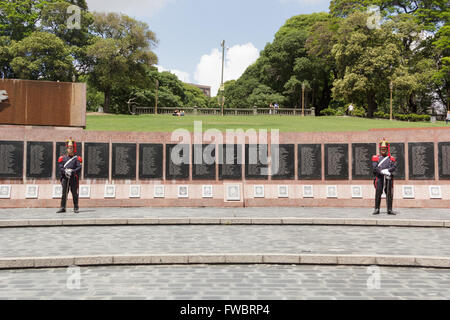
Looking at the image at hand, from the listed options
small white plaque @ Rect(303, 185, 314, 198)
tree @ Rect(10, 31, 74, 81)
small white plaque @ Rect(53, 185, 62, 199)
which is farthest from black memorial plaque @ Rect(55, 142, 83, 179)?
tree @ Rect(10, 31, 74, 81)

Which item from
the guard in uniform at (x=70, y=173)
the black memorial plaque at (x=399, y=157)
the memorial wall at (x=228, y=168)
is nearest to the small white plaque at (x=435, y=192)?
the memorial wall at (x=228, y=168)

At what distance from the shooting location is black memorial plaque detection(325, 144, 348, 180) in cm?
1446

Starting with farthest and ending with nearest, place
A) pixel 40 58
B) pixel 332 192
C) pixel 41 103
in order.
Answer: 1. pixel 40 58
2. pixel 41 103
3. pixel 332 192

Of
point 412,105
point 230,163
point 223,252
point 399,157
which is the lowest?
point 223,252

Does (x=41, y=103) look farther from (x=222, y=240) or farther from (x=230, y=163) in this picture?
(x=222, y=240)

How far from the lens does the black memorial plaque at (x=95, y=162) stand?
14211 mm

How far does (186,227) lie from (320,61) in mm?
57497

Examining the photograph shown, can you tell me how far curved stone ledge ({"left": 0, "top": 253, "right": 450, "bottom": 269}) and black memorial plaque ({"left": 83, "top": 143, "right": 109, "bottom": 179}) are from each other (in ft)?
25.4

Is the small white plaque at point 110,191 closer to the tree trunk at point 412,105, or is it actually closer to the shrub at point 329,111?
the tree trunk at point 412,105

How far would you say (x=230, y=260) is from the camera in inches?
274

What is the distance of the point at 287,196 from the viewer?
572 inches

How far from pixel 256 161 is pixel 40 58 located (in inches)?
1674

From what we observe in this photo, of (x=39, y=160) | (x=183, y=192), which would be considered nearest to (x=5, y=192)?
(x=39, y=160)
